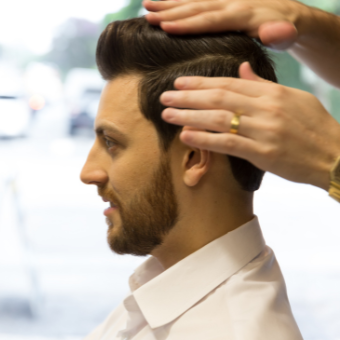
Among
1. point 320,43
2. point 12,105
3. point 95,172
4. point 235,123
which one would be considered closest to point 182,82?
point 235,123

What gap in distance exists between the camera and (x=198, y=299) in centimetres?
121

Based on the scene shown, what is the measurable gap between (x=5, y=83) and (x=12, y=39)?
0.36 m

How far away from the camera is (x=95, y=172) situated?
4.54 ft

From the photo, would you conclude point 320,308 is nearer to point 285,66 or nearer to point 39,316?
point 285,66

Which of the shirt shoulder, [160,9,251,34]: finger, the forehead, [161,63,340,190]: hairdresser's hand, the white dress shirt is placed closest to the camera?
[161,63,340,190]: hairdresser's hand

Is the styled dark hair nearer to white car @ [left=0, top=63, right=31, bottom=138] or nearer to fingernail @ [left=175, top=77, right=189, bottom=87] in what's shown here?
fingernail @ [left=175, top=77, right=189, bottom=87]

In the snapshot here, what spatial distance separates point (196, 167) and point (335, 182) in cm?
39

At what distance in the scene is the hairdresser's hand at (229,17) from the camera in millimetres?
1185

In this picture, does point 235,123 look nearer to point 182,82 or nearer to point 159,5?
point 182,82

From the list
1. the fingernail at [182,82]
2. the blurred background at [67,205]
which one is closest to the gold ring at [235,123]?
the fingernail at [182,82]

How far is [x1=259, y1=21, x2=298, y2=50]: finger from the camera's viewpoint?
1165mm

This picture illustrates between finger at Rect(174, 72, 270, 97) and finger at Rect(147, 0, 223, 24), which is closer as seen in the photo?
finger at Rect(174, 72, 270, 97)

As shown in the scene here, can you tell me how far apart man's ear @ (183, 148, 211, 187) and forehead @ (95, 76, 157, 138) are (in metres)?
0.14

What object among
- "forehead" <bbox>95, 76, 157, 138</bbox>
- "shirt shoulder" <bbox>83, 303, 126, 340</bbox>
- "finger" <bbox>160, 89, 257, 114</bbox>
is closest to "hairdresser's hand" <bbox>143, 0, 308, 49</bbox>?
"forehead" <bbox>95, 76, 157, 138</bbox>
